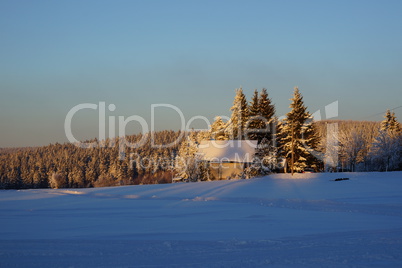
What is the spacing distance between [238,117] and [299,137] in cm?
1018

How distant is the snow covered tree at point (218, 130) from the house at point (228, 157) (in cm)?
560

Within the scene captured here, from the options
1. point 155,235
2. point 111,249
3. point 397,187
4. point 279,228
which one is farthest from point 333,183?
point 111,249

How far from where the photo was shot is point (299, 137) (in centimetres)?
5419

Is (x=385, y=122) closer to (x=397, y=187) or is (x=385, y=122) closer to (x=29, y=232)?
(x=397, y=187)

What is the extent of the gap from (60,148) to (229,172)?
124 meters

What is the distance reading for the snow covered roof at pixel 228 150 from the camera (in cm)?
5150

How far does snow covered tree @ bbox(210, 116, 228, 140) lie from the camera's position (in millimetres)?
60531

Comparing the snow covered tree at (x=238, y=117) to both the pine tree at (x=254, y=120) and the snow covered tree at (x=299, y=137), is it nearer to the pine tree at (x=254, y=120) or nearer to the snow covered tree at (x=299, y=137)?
the pine tree at (x=254, y=120)

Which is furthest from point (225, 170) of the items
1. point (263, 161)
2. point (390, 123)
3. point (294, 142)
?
point (390, 123)

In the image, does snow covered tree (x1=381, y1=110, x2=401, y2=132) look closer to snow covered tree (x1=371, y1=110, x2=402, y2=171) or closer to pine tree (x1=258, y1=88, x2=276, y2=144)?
snow covered tree (x1=371, y1=110, x2=402, y2=171)

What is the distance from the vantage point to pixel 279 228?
49.0 feet

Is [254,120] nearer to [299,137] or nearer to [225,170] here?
[299,137]

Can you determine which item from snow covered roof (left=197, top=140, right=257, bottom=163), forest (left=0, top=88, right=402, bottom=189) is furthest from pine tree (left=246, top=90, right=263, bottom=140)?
snow covered roof (left=197, top=140, right=257, bottom=163)

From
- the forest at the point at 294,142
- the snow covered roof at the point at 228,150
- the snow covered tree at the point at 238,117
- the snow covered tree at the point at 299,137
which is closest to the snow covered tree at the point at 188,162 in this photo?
the forest at the point at 294,142
